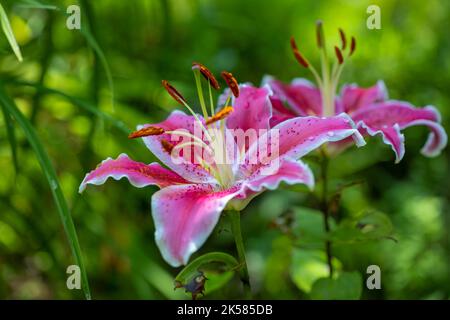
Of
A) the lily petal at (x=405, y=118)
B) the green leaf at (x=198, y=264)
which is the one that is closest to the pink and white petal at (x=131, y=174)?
the green leaf at (x=198, y=264)

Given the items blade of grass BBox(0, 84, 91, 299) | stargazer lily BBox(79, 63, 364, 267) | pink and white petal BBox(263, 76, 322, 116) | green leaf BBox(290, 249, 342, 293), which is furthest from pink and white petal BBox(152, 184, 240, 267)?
green leaf BBox(290, 249, 342, 293)

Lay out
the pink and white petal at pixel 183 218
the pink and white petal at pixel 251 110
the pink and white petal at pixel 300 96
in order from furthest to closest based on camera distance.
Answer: the pink and white petal at pixel 300 96 < the pink and white petal at pixel 251 110 < the pink and white petal at pixel 183 218

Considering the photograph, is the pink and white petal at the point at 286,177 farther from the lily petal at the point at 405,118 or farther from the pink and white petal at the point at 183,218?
the lily petal at the point at 405,118

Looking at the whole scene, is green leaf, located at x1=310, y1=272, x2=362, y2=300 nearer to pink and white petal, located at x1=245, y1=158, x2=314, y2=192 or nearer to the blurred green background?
the blurred green background

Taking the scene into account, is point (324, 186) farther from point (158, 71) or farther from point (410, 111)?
point (158, 71)

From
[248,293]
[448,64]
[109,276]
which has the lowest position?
[109,276]

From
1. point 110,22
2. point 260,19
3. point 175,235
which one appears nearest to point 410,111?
point 175,235
